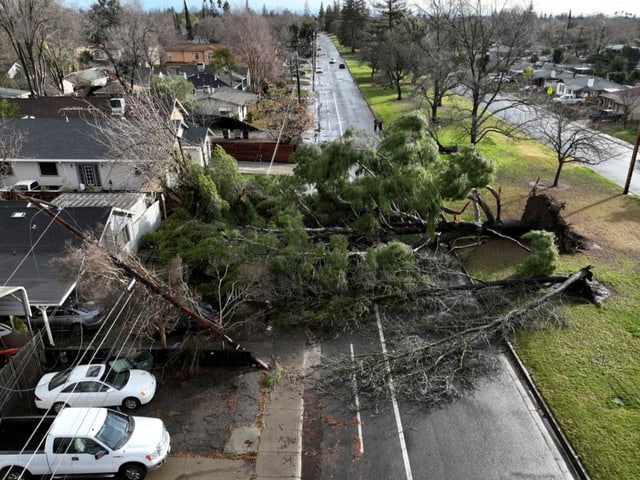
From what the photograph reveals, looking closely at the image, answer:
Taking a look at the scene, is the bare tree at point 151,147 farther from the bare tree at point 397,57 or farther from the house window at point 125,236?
the bare tree at point 397,57

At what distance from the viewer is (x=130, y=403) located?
45.7ft

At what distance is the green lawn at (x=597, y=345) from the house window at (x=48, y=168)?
956 inches

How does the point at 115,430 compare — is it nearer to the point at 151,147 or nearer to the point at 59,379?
the point at 59,379

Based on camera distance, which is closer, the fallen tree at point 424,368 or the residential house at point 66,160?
the fallen tree at point 424,368

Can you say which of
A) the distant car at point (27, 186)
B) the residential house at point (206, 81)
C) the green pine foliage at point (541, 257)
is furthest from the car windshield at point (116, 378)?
the residential house at point (206, 81)

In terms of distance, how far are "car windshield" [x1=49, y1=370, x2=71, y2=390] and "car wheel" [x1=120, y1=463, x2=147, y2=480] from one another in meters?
3.72

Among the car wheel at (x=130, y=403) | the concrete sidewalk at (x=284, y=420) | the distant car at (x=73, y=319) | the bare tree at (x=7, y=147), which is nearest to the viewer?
the concrete sidewalk at (x=284, y=420)

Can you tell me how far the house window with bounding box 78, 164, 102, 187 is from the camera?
1160 inches

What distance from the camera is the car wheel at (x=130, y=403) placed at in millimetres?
13898

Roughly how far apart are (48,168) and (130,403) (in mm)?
21258

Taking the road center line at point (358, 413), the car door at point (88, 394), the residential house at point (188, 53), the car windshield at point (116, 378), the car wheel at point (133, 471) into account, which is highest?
the residential house at point (188, 53)

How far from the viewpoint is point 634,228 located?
25.2 metres

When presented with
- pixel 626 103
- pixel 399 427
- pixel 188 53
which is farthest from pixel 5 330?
pixel 188 53

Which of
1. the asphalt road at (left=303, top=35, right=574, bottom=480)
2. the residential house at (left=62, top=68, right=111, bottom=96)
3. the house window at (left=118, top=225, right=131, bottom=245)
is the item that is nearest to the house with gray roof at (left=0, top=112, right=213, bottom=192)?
the house window at (left=118, top=225, right=131, bottom=245)
